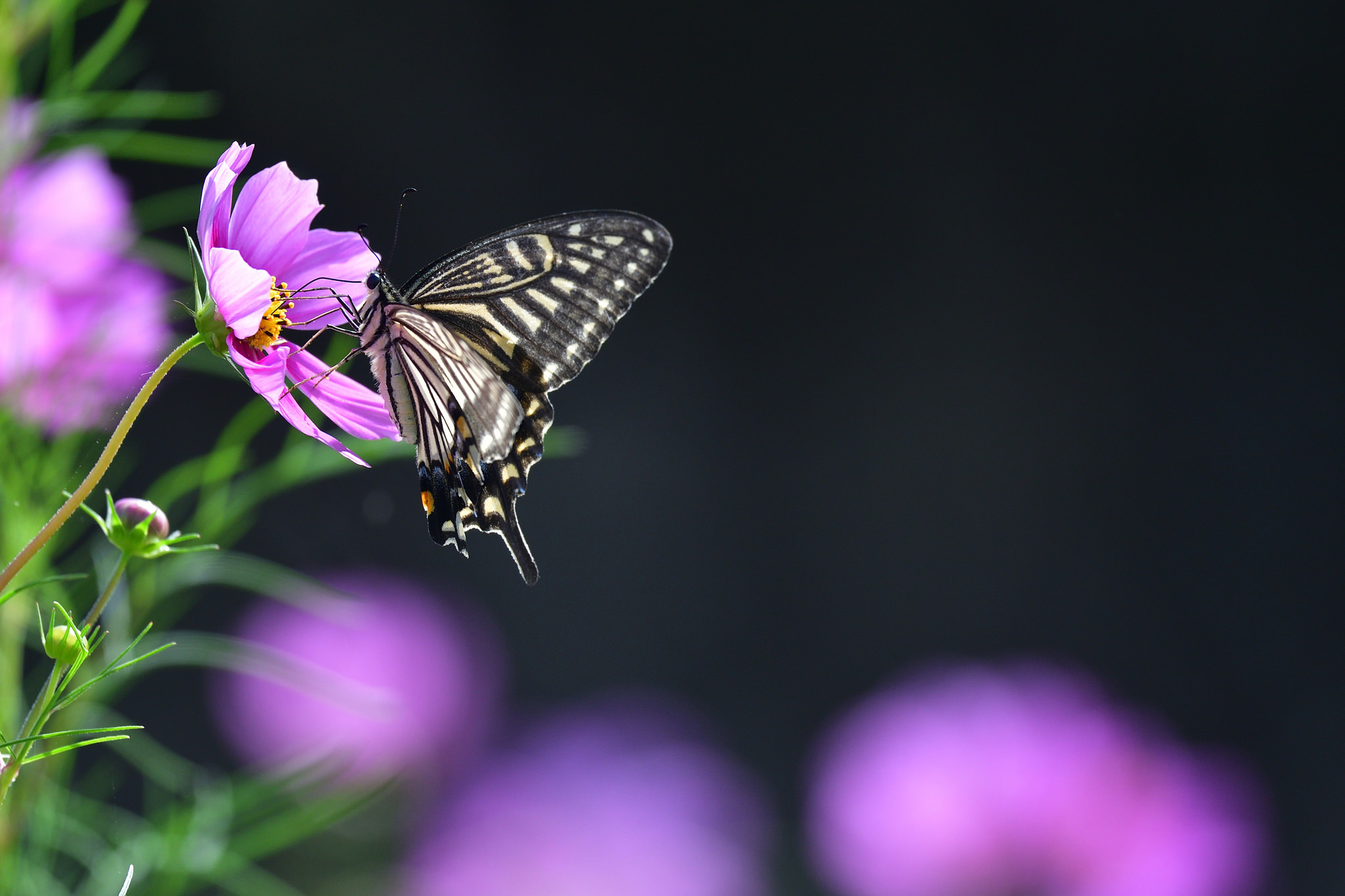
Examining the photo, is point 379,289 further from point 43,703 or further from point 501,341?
point 43,703

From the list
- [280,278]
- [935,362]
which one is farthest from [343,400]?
[935,362]

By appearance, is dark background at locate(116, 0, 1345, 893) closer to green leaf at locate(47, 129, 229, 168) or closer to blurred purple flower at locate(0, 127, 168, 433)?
green leaf at locate(47, 129, 229, 168)

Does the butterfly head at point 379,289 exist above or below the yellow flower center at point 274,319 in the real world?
below

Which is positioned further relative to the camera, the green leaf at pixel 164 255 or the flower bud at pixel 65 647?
the green leaf at pixel 164 255

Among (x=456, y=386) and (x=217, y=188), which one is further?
(x=456, y=386)

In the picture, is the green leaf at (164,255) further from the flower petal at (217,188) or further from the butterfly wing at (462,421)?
the flower petal at (217,188)

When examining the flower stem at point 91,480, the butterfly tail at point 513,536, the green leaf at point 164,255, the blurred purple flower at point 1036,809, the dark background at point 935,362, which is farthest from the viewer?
the dark background at point 935,362

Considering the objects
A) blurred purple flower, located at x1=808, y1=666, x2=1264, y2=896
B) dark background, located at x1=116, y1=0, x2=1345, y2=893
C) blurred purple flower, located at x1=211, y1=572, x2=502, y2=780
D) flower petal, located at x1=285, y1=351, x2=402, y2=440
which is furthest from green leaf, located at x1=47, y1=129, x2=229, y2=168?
dark background, located at x1=116, y1=0, x2=1345, y2=893

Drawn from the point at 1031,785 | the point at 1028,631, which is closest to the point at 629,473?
the point at 1028,631

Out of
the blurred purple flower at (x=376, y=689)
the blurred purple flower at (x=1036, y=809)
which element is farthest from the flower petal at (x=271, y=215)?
the blurred purple flower at (x=1036, y=809)
